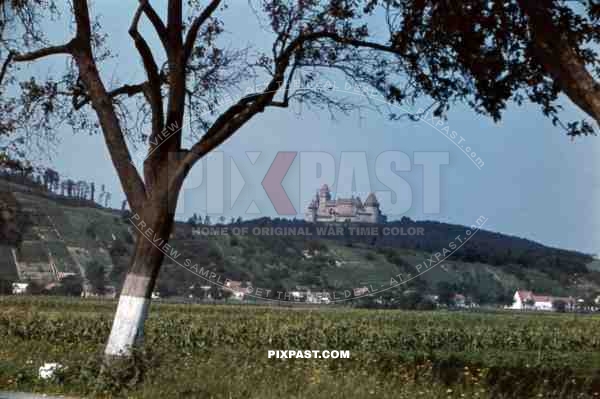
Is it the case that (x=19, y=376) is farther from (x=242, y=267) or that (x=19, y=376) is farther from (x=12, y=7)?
(x=242, y=267)

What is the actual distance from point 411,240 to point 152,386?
32.7ft

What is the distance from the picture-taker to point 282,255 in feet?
118

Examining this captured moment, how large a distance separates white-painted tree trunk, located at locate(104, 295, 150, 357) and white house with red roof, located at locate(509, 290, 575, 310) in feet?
154

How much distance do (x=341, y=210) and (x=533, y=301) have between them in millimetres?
39773

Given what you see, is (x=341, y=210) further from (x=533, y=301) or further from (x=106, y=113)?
(x=533, y=301)

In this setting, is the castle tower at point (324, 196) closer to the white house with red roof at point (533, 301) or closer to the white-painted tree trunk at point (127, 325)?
the white-painted tree trunk at point (127, 325)

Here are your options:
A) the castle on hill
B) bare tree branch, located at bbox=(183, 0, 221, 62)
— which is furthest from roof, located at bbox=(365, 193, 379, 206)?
bare tree branch, located at bbox=(183, 0, 221, 62)

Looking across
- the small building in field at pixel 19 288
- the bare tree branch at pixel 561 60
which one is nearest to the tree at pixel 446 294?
the small building in field at pixel 19 288

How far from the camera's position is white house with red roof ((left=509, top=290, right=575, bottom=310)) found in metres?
55.6

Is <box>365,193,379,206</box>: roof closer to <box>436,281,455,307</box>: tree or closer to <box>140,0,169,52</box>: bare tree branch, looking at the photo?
<box>140,0,169,52</box>: bare tree branch

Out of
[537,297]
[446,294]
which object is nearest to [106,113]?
[446,294]

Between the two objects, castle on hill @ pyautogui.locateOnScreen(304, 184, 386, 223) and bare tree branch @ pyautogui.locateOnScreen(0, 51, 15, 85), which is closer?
bare tree branch @ pyautogui.locateOnScreen(0, 51, 15, 85)

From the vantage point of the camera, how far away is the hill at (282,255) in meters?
23.3

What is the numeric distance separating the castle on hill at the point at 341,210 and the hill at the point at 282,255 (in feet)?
1.21
